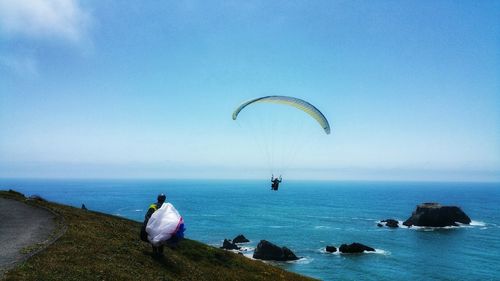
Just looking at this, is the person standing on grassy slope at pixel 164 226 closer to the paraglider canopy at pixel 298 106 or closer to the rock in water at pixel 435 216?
the paraglider canopy at pixel 298 106

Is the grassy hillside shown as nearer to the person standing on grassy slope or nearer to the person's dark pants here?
the person's dark pants

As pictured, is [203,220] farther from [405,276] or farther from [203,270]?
[203,270]

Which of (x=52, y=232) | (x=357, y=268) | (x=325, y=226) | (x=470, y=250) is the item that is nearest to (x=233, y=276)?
(x=52, y=232)

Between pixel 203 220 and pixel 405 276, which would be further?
pixel 203 220

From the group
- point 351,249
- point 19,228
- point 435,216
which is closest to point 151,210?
point 19,228

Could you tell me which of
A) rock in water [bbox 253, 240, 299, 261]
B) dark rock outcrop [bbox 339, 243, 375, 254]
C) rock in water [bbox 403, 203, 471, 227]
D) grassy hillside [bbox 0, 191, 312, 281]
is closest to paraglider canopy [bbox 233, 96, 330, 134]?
grassy hillside [bbox 0, 191, 312, 281]

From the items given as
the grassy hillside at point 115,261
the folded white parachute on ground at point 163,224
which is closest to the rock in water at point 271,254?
the grassy hillside at point 115,261

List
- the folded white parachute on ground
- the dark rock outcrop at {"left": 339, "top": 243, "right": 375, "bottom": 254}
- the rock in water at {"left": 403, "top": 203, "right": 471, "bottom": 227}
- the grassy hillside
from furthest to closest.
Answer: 1. the rock in water at {"left": 403, "top": 203, "right": 471, "bottom": 227}
2. the dark rock outcrop at {"left": 339, "top": 243, "right": 375, "bottom": 254}
3. the folded white parachute on ground
4. the grassy hillside
